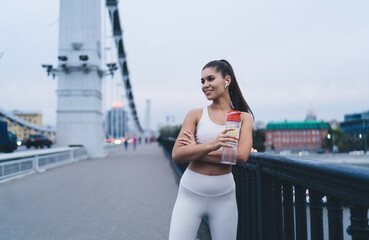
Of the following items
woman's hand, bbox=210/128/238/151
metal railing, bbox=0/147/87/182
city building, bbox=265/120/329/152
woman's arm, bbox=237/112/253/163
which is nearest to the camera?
woman's hand, bbox=210/128/238/151

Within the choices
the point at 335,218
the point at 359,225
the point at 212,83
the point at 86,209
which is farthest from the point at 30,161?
the point at 359,225

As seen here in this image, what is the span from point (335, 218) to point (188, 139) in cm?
78

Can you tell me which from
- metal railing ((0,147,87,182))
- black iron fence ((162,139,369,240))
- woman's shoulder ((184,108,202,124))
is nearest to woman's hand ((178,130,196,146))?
woman's shoulder ((184,108,202,124))

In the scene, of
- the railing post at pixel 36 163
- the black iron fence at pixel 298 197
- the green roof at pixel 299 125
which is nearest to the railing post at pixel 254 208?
the black iron fence at pixel 298 197

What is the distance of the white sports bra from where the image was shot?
1706 millimetres

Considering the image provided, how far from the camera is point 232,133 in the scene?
149 centimetres

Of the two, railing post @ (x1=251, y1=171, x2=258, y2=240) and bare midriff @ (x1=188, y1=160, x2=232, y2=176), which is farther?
railing post @ (x1=251, y1=171, x2=258, y2=240)

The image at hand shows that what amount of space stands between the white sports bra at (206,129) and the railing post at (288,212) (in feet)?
1.61

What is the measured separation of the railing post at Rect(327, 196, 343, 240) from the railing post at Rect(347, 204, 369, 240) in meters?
0.14

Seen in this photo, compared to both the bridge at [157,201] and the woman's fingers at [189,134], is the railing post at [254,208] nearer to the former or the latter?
the bridge at [157,201]

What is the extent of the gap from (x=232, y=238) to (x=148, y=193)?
5142 millimetres

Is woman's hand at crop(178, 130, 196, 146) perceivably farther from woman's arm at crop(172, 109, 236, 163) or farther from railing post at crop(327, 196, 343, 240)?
railing post at crop(327, 196, 343, 240)

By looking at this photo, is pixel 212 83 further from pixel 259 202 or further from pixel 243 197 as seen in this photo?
pixel 243 197

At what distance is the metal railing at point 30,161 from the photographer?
873cm
